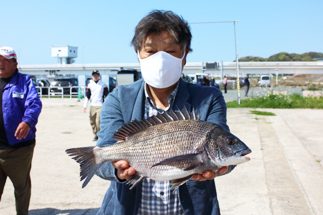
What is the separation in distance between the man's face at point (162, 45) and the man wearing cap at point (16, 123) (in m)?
2.46

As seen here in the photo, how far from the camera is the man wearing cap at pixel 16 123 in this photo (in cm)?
398

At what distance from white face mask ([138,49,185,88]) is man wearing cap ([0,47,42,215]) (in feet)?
7.76

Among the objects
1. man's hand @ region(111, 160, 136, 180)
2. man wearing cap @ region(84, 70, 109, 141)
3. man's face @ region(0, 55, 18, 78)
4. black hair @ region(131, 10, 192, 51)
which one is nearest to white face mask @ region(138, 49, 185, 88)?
black hair @ region(131, 10, 192, 51)

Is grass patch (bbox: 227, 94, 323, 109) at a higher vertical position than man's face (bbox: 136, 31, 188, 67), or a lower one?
lower

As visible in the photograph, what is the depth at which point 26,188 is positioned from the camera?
4289 mm

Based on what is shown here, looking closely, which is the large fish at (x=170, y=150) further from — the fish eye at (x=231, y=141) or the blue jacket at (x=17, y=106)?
the blue jacket at (x=17, y=106)

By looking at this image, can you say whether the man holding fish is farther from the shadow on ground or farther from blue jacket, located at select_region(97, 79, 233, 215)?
the shadow on ground

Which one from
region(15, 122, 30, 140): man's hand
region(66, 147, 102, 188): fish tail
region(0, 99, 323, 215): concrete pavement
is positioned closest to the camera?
region(66, 147, 102, 188): fish tail

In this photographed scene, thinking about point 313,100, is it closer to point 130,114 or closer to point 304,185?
point 304,185

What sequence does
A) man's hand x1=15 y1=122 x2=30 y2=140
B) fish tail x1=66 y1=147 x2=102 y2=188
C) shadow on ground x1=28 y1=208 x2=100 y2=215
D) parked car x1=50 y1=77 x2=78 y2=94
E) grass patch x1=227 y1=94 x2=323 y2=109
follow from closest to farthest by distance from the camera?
fish tail x1=66 y1=147 x2=102 y2=188 < man's hand x1=15 y1=122 x2=30 y2=140 < shadow on ground x1=28 y1=208 x2=100 y2=215 < grass patch x1=227 y1=94 x2=323 y2=109 < parked car x1=50 y1=77 x2=78 y2=94

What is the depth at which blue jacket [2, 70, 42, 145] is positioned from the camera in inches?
157

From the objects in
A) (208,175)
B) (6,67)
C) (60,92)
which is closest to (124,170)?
(208,175)

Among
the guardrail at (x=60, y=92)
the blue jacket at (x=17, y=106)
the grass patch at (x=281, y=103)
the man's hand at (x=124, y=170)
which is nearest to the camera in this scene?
the man's hand at (x=124, y=170)

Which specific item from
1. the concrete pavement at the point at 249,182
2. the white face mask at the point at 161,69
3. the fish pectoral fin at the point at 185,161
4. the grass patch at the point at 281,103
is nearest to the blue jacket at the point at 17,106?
the concrete pavement at the point at 249,182
